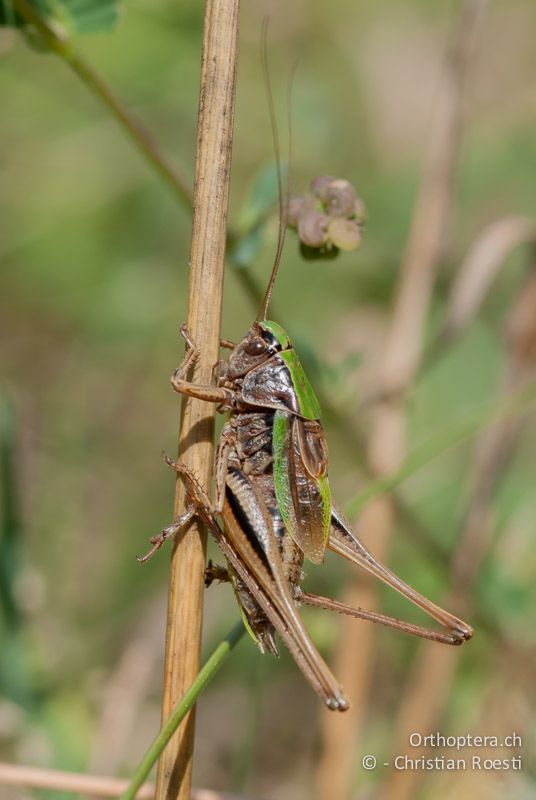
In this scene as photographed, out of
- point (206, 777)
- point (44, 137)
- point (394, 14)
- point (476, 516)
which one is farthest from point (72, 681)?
point (394, 14)

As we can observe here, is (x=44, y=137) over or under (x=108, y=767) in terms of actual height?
over

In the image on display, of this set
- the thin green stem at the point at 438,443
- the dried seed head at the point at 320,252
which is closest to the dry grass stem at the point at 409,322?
→ the thin green stem at the point at 438,443

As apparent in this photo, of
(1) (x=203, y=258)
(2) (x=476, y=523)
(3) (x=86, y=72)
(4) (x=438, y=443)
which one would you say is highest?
(3) (x=86, y=72)

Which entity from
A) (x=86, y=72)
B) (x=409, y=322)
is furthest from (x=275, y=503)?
(x=409, y=322)

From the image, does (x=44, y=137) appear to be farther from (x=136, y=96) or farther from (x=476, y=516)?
(x=476, y=516)

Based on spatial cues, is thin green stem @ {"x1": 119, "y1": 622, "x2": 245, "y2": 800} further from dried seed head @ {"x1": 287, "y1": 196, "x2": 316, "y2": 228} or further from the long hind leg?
dried seed head @ {"x1": 287, "y1": 196, "x2": 316, "y2": 228}

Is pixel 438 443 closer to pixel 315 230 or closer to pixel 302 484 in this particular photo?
pixel 302 484

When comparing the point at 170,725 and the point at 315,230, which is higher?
the point at 315,230

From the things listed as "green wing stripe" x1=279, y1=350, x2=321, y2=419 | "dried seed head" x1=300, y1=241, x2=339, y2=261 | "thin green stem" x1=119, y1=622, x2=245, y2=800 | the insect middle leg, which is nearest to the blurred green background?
"green wing stripe" x1=279, y1=350, x2=321, y2=419
